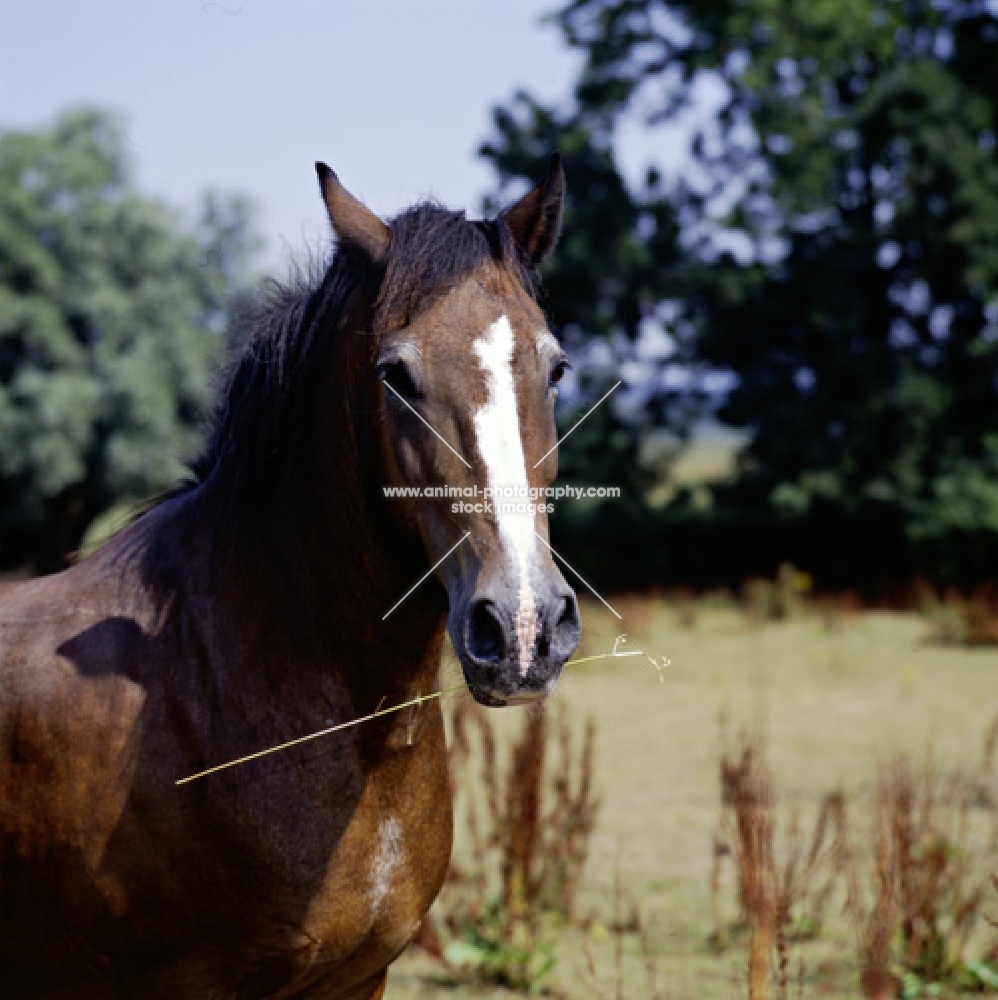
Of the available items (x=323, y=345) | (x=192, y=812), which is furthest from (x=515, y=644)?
(x=323, y=345)

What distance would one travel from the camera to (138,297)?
82.5ft

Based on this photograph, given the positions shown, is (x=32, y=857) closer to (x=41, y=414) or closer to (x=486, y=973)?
(x=486, y=973)

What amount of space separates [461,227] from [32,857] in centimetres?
169

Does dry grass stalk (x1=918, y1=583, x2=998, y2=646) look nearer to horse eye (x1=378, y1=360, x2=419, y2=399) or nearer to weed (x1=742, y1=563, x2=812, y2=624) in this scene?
weed (x1=742, y1=563, x2=812, y2=624)

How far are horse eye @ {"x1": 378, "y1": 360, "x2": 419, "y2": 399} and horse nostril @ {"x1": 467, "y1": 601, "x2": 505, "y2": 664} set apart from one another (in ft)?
1.68

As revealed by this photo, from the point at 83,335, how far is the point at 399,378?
24885 millimetres

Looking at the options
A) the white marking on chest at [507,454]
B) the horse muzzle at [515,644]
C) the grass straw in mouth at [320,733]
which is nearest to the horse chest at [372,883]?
the grass straw in mouth at [320,733]

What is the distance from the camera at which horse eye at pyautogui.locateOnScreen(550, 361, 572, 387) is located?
8.11 ft

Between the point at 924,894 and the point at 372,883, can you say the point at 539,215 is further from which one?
the point at 924,894

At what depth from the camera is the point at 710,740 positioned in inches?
406

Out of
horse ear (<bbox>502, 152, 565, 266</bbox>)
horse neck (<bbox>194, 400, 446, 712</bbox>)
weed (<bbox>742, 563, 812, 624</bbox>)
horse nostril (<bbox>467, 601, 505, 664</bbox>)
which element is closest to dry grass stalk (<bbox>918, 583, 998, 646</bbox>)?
weed (<bbox>742, 563, 812, 624</bbox>)

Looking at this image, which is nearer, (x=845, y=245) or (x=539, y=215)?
(x=539, y=215)

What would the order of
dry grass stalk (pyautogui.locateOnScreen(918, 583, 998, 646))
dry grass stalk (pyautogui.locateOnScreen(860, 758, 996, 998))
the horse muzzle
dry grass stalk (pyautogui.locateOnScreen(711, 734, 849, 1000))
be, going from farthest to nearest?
dry grass stalk (pyautogui.locateOnScreen(918, 583, 998, 646))
dry grass stalk (pyautogui.locateOnScreen(860, 758, 996, 998))
dry grass stalk (pyautogui.locateOnScreen(711, 734, 849, 1000))
the horse muzzle

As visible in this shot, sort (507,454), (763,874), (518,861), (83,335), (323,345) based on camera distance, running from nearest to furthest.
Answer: (507,454) < (323,345) < (763,874) < (518,861) < (83,335)
